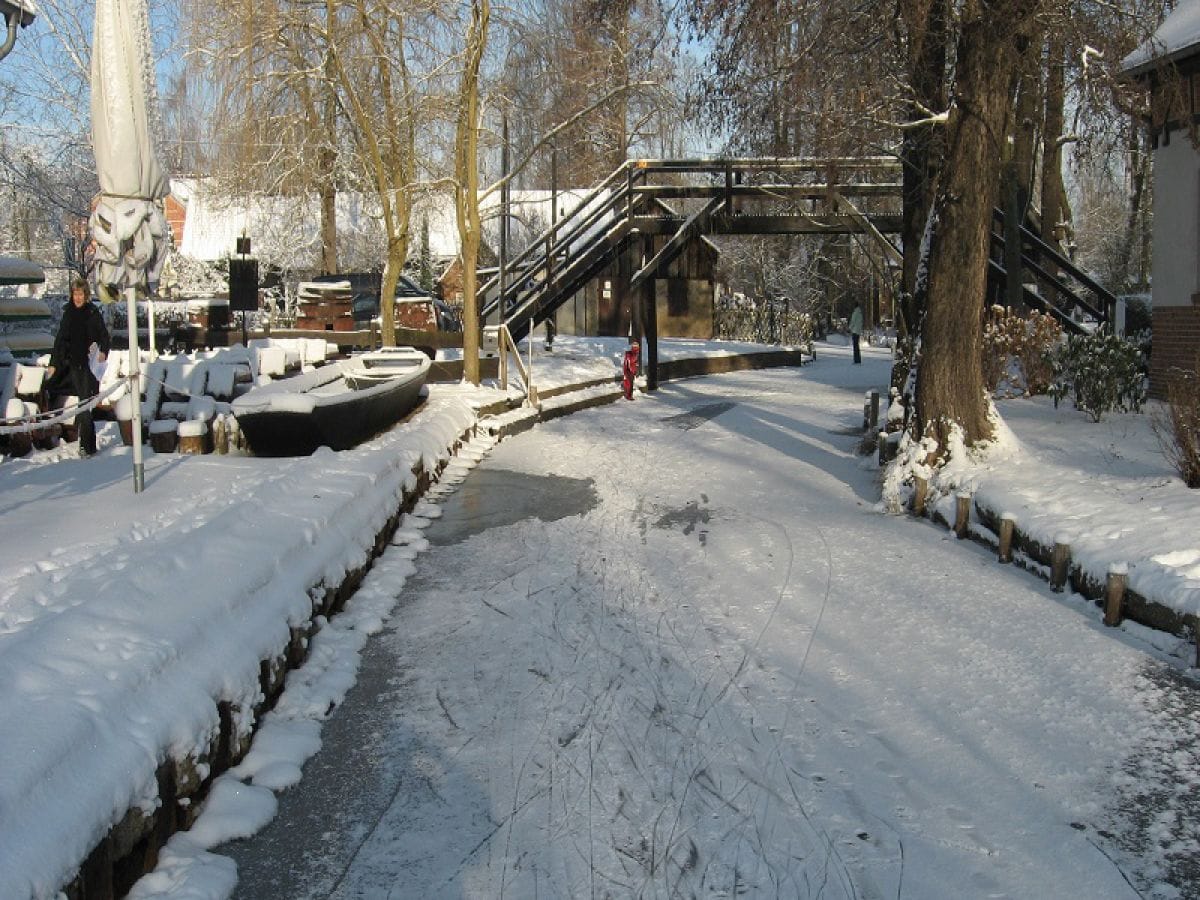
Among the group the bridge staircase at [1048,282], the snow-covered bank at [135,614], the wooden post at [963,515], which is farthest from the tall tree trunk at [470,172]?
the wooden post at [963,515]

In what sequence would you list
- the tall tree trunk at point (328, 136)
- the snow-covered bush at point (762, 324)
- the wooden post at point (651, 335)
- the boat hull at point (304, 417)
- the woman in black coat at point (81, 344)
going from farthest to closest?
the snow-covered bush at point (762, 324), the wooden post at point (651, 335), the tall tree trunk at point (328, 136), the woman in black coat at point (81, 344), the boat hull at point (304, 417)

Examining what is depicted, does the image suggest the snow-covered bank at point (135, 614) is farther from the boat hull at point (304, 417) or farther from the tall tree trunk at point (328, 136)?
the tall tree trunk at point (328, 136)

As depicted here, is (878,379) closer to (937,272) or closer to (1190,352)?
(1190,352)

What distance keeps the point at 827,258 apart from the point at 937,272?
3740 centimetres

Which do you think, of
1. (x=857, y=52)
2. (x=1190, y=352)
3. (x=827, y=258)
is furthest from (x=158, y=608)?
(x=827, y=258)

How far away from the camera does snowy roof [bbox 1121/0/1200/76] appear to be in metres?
15.0

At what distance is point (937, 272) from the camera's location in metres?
12.2

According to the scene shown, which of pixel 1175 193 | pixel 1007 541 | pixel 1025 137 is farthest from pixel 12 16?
pixel 1025 137

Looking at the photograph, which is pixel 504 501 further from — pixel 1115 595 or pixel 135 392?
pixel 1115 595

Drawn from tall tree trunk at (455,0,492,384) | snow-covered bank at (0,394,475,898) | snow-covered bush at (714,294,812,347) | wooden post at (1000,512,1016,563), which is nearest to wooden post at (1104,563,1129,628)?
wooden post at (1000,512,1016,563)

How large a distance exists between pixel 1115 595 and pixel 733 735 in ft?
10.3

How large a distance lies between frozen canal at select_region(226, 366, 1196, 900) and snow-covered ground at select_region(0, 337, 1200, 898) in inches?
0.9

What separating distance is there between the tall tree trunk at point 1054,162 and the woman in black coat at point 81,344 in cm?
1127

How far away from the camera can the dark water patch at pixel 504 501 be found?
11047 mm
